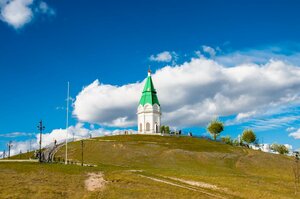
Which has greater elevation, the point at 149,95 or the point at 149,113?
the point at 149,95

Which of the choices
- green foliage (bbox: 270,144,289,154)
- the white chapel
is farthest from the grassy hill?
green foliage (bbox: 270,144,289,154)

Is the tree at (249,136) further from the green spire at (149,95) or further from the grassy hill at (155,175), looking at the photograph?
the grassy hill at (155,175)

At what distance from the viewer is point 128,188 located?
2293 inches

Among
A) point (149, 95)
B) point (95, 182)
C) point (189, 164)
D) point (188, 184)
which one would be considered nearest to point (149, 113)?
point (149, 95)

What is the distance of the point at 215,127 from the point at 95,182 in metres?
110

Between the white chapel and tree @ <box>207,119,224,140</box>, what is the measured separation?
24.7 meters

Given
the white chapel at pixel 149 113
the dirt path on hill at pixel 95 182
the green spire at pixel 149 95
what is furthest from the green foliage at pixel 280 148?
the dirt path on hill at pixel 95 182

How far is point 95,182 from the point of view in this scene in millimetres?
61438

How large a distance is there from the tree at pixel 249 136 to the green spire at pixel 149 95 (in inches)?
1676

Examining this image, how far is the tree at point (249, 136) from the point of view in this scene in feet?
555

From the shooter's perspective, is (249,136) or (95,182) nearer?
(95,182)

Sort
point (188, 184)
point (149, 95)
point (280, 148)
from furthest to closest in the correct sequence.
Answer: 1. point (280, 148)
2. point (149, 95)
3. point (188, 184)

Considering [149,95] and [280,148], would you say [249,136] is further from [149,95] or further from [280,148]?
[149,95]

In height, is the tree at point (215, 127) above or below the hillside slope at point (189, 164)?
above
